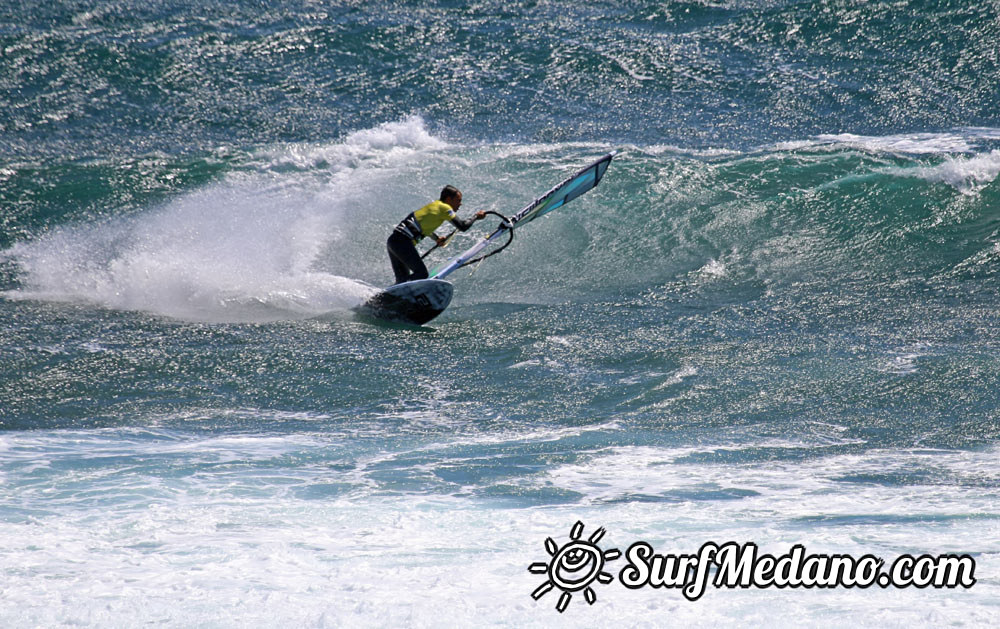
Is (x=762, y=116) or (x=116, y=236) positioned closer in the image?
(x=116, y=236)

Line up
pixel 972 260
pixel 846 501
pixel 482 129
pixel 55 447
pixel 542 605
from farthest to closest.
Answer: pixel 482 129 → pixel 972 260 → pixel 55 447 → pixel 846 501 → pixel 542 605

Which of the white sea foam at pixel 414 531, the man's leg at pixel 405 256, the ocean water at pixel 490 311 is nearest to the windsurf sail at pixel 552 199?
the man's leg at pixel 405 256

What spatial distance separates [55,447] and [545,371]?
12.3ft

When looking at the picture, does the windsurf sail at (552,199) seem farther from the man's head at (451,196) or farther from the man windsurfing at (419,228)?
the man's head at (451,196)

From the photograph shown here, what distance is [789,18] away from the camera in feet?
61.9

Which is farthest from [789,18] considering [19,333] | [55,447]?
[55,447]

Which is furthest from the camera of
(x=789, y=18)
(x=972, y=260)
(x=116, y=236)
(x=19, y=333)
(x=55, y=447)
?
(x=789, y=18)

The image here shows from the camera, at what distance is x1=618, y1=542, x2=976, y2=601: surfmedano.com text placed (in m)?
4.41

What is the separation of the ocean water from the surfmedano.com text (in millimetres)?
97

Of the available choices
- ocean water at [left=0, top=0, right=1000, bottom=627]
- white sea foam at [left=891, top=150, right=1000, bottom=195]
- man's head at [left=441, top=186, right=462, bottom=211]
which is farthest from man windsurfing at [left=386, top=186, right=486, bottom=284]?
white sea foam at [left=891, top=150, right=1000, bottom=195]

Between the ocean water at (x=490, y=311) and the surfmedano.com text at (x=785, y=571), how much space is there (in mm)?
97

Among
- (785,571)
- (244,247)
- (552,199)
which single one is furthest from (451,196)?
(785,571)

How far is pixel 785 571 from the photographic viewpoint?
4.53 m

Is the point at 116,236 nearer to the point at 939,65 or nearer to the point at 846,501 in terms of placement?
the point at 846,501
